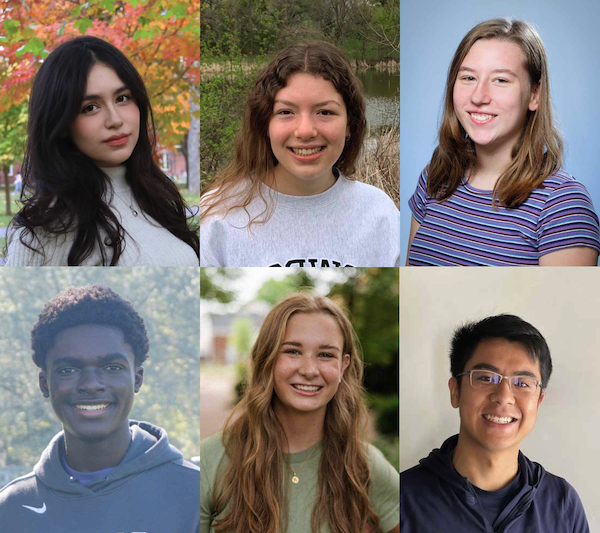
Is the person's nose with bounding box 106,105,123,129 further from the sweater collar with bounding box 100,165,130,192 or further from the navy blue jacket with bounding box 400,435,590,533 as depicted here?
the navy blue jacket with bounding box 400,435,590,533

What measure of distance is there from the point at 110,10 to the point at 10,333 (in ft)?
4.35

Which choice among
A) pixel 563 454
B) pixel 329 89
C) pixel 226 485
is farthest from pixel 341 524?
pixel 329 89

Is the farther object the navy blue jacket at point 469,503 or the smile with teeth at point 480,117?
the navy blue jacket at point 469,503

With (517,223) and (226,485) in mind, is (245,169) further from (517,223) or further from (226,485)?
(226,485)

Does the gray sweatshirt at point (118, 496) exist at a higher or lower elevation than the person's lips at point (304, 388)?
lower

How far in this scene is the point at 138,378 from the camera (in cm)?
270

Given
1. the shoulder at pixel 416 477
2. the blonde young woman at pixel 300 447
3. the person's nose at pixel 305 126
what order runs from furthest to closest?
the shoulder at pixel 416 477 → the blonde young woman at pixel 300 447 → the person's nose at pixel 305 126

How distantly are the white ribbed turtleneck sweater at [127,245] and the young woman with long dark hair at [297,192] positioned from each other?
13 cm

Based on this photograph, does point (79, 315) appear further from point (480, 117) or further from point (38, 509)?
point (480, 117)

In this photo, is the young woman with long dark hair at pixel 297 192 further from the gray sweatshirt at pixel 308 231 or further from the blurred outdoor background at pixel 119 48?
the blurred outdoor background at pixel 119 48

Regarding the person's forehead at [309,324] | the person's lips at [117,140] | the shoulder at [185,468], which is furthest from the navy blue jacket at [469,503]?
the person's lips at [117,140]

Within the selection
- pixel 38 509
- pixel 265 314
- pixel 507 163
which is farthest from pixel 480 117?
pixel 38 509

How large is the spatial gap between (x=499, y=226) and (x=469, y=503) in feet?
3.63

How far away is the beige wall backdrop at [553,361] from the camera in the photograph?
2693mm
